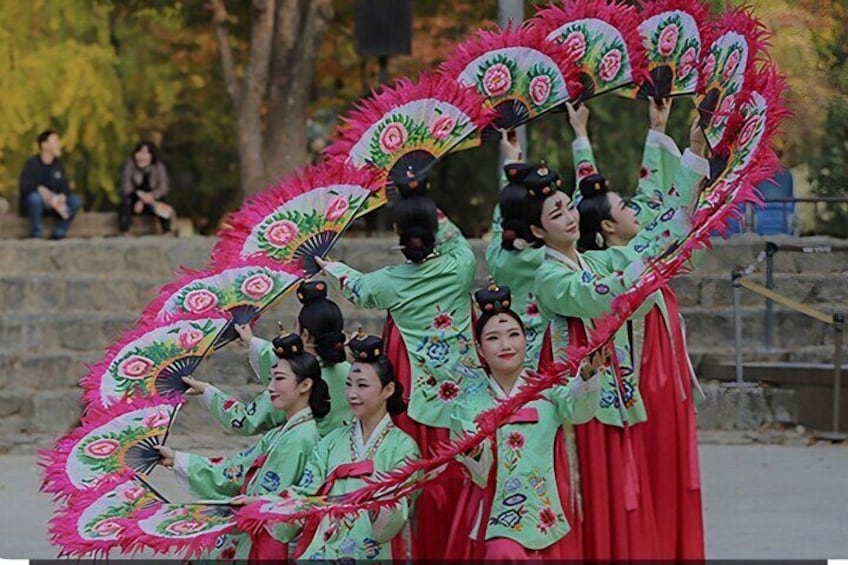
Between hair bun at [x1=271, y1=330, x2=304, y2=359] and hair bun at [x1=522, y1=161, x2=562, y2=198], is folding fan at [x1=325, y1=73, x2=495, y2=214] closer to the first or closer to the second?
hair bun at [x1=522, y1=161, x2=562, y2=198]

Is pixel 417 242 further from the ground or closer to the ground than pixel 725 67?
closer to the ground

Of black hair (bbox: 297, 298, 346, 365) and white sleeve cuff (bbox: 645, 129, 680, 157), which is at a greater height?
white sleeve cuff (bbox: 645, 129, 680, 157)

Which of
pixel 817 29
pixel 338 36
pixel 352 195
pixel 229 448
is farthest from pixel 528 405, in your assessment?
pixel 338 36

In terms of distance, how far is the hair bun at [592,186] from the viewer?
747cm

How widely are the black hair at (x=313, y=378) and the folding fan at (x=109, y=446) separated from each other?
0.49 m

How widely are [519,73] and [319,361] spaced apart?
1.28 m

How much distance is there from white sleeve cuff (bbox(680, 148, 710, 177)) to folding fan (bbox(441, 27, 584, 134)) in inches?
17.8

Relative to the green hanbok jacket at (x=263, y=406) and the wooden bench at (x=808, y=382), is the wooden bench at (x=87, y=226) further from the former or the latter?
the green hanbok jacket at (x=263, y=406)

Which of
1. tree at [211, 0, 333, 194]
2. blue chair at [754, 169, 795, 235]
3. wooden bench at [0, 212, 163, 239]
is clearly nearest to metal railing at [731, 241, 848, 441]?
blue chair at [754, 169, 795, 235]

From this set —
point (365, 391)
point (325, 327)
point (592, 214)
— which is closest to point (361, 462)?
point (365, 391)

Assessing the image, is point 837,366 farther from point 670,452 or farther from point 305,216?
point 305,216

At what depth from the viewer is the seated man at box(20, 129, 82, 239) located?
1673 cm

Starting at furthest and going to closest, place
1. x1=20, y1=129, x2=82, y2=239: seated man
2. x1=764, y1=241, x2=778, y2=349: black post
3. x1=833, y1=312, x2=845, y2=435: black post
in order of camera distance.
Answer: x1=20, y1=129, x2=82, y2=239: seated man < x1=764, y1=241, x2=778, y2=349: black post < x1=833, y1=312, x2=845, y2=435: black post

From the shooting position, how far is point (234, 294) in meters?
7.37
